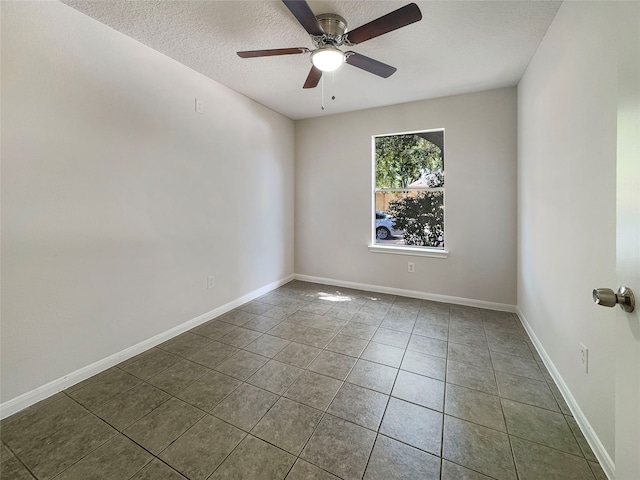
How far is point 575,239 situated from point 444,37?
5.69 feet

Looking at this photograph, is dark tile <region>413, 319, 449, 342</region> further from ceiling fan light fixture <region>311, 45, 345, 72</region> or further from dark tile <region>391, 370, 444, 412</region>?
ceiling fan light fixture <region>311, 45, 345, 72</region>

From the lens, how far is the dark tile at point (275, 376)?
72.3 inches

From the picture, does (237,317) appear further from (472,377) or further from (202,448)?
(472,377)

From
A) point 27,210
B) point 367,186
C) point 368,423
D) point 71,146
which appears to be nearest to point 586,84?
point 368,423

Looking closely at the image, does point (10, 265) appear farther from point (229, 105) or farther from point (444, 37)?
point (444, 37)

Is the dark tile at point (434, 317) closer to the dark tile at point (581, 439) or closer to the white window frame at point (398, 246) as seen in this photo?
the white window frame at point (398, 246)

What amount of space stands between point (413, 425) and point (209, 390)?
4.25 feet

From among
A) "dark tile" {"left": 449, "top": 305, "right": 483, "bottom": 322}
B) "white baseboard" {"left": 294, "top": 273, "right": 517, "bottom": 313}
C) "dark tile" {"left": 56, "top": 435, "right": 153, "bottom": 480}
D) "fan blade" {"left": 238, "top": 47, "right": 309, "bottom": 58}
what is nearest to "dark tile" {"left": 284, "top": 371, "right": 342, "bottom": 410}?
"dark tile" {"left": 56, "top": 435, "right": 153, "bottom": 480}

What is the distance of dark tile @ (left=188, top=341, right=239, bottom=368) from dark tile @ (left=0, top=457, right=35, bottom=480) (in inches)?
38.1

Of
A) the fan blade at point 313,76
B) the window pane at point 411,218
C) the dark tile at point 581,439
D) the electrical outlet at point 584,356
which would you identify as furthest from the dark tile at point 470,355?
the fan blade at point 313,76

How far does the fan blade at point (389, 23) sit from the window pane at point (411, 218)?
222 centimetres

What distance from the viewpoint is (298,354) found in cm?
223

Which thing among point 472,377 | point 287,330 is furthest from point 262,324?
point 472,377

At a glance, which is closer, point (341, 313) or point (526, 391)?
point (526, 391)
